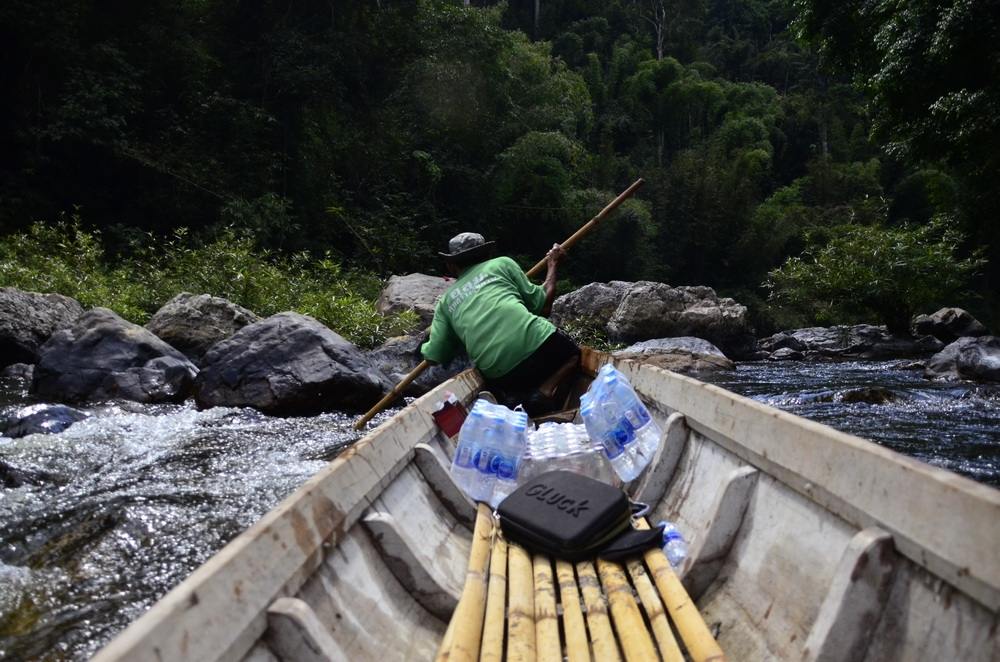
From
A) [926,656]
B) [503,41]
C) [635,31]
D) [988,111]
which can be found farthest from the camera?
[635,31]

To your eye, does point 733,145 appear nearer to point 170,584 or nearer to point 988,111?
point 988,111

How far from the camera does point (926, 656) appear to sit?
1217 millimetres

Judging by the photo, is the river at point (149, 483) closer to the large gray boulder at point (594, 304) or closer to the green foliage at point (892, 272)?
the large gray boulder at point (594, 304)

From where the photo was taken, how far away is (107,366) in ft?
21.3

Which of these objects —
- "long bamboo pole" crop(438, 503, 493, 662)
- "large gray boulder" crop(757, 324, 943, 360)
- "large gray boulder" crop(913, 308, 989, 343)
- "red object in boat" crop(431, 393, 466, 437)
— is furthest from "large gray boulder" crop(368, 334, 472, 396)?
"large gray boulder" crop(913, 308, 989, 343)

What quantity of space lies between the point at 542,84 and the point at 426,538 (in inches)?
819

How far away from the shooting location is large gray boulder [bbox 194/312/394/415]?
6152 mm

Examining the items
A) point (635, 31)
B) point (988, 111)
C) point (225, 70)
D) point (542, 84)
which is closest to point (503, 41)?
point (542, 84)

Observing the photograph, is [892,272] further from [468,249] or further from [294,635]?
[294,635]

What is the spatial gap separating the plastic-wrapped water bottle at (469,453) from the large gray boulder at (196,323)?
5.98 metres

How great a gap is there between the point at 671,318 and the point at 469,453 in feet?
41.0

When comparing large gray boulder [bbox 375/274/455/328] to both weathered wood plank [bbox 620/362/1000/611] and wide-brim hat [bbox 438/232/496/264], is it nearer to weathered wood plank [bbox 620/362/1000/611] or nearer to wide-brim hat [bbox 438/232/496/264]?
wide-brim hat [bbox 438/232/496/264]

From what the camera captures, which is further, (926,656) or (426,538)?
(426,538)

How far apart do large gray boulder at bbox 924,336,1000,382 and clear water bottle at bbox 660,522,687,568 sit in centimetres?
875
